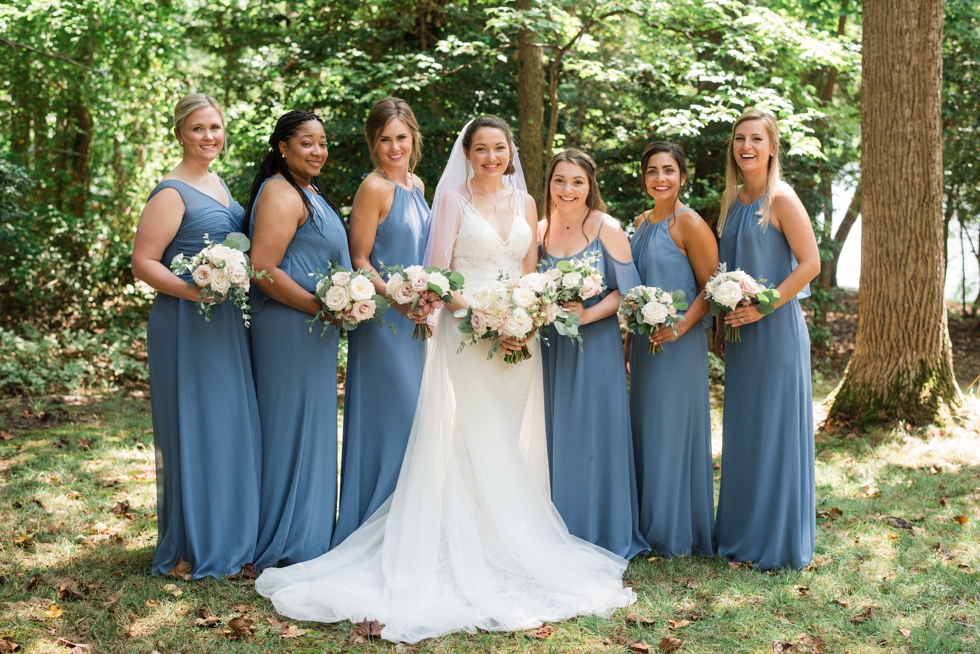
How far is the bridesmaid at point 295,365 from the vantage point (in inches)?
175

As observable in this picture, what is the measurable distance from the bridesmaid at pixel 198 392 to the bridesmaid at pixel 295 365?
0.10 meters

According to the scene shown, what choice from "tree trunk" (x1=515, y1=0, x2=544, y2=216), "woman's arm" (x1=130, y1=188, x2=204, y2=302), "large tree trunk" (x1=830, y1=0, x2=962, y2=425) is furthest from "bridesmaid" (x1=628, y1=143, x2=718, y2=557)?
"tree trunk" (x1=515, y1=0, x2=544, y2=216)

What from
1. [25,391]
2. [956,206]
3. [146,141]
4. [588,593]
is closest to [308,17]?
[146,141]

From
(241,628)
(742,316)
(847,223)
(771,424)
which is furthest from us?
(847,223)

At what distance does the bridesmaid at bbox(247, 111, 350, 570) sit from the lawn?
17.3 inches

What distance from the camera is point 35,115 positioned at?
479 inches

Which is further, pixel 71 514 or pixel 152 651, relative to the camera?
pixel 71 514

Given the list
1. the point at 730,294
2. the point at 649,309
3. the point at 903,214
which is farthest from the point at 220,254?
the point at 903,214

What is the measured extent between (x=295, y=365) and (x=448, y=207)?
4.18ft

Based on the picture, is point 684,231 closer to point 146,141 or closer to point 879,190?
point 879,190

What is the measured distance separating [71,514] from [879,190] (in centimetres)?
716

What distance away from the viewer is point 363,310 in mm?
4164

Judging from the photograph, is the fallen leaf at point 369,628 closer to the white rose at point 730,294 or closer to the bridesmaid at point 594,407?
the bridesmaid at point 594,407

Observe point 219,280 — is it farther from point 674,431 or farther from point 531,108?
point 531,108
